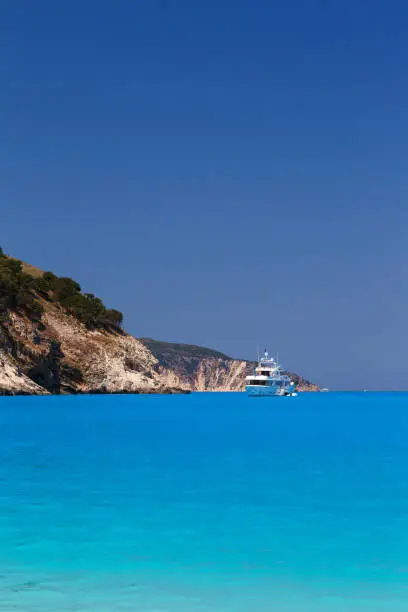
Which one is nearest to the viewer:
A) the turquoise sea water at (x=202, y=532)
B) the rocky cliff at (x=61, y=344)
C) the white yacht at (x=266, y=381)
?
the turquoise sea water at (x=202, y=532)

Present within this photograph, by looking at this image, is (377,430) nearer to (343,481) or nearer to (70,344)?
(343,481)

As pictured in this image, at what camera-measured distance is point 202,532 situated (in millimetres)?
18094

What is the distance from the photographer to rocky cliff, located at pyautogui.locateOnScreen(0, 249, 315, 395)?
117812mm

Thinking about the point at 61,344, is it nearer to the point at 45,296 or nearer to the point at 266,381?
the point at 45,296

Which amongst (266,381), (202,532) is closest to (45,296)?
(266,381)

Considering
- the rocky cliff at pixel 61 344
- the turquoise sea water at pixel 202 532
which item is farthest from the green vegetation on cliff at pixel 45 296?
the turquoise sea water at pixel 202 532

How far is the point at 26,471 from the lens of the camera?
2866 cm

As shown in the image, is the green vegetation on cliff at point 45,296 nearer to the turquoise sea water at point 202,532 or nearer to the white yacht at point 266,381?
the white yacht at point 266,381

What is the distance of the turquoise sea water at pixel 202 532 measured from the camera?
13.1m

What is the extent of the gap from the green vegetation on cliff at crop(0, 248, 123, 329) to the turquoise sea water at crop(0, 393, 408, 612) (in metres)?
91.9

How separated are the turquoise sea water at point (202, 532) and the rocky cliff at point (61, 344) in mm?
78847

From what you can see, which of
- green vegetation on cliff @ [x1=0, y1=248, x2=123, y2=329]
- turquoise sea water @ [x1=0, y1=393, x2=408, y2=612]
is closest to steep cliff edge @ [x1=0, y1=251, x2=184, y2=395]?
green vegetation on cliff @ [x1=0, y1=248, x2=123, y2=329]

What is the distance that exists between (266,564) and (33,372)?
354ft

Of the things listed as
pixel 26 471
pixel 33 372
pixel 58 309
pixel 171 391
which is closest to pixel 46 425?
pixel 26 471
